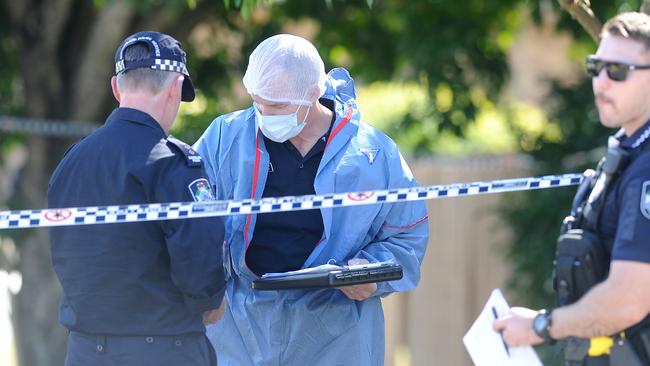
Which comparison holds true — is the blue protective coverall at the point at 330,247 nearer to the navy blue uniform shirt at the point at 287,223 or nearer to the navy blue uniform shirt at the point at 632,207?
the navy blue uniform shirt at the point at 287,223

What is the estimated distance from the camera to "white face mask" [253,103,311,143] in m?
4.12

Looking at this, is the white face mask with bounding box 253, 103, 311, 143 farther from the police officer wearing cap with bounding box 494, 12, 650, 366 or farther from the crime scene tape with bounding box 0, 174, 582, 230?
the police officer wearing cap with bounding box 494, 12, 650, 366

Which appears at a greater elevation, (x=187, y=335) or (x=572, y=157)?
(x=187, y=335)

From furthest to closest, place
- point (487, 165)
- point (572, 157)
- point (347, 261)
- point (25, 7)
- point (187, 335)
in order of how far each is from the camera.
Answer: point (487, 165) < point (25, 7) < point (572, 157) < point (347, 261) < point (187, 335)

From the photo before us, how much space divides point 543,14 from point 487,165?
130 centimetres

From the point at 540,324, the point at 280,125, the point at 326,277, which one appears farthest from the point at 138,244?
the point at 540,324

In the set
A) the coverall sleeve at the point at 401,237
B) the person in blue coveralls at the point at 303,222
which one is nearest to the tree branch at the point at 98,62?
the person in blue coveralls at the point at 303,222

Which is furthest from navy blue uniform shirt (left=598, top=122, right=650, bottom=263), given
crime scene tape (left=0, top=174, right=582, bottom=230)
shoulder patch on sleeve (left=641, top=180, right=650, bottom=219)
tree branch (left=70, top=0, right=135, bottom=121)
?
tree branch (left=70, top=0, right=135, bottom=121)

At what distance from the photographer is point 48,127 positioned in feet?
27.1

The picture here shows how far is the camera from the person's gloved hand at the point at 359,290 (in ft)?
13.3

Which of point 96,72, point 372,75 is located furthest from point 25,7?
Result: point 372,75

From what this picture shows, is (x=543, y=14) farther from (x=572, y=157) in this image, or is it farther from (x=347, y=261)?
(x=347, y=261)

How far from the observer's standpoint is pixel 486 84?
8406mm

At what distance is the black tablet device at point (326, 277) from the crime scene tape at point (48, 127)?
459 centimetres
